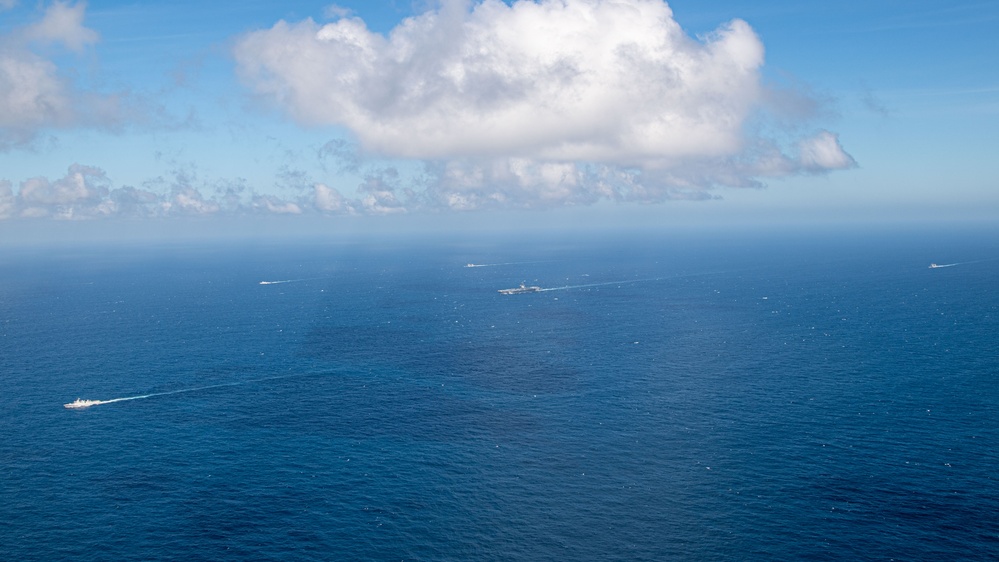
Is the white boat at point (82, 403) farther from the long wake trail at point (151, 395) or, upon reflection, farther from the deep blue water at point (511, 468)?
the deep blue water at point (511, 468)

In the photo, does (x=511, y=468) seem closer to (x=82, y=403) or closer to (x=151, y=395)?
(x=151, y=395)

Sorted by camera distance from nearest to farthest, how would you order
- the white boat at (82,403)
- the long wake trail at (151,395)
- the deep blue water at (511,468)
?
1. the deep blue water at (511,468)
2. the white boat at (82,403)
3. the long wake trail at (151,395)

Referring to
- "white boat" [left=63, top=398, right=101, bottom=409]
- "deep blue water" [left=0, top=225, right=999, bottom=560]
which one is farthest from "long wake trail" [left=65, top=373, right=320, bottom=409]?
"deep blue water" [left=0, top=225, right=999, bottom=560]

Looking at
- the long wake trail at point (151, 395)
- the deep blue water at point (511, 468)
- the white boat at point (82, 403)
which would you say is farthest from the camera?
the long wake trail at point (151, 395)

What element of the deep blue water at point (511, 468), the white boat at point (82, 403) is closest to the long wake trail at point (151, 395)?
the white boat at point (82, 403)

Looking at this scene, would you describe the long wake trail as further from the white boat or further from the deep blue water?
the deep blue water

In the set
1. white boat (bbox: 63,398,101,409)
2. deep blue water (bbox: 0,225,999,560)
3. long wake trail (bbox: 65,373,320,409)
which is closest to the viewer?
deep blue water (bbox: 0,225,999,560)

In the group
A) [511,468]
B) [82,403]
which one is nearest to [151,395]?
[82,403]

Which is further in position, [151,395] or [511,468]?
[151,395]

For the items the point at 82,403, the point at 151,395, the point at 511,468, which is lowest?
the point at 511,468

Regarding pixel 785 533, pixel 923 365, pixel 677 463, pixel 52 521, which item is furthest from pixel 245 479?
pixel 923 365

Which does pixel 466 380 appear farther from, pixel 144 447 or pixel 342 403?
pixel 144 447
